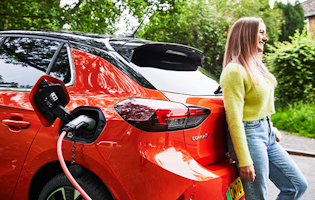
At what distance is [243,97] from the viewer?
1856 mm

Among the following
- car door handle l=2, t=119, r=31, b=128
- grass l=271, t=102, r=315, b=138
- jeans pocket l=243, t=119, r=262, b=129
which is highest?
jeans pocket l=243, t=119, r=262, b=129

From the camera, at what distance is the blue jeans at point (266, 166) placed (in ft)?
6.12

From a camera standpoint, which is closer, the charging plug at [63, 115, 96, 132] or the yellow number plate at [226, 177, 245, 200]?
the charging plug at [63, 115, 96, 132]

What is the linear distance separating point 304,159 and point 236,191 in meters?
3.68

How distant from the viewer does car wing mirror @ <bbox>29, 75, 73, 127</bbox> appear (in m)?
1.71

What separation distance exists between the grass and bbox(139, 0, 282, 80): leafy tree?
249 inches

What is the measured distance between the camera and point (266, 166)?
1.87 meters

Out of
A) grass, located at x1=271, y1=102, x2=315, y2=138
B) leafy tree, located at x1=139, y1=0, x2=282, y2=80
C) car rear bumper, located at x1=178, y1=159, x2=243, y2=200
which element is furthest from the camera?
leafy tree, located at x1=139, y1=0, x2=282, y2=80

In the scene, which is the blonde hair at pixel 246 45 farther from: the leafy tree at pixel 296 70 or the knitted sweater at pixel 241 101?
the leafy tree at pixel 296 70

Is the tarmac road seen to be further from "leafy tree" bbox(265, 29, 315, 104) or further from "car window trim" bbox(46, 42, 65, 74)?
"car window trim" bbox(46, 42, 65, 74)

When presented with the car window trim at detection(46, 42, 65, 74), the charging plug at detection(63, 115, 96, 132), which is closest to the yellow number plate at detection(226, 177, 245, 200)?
the charging plug at detection(63, 115, 96, 132)

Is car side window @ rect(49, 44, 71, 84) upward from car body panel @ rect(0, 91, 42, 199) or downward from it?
upward

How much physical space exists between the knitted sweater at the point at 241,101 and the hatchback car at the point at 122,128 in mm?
126

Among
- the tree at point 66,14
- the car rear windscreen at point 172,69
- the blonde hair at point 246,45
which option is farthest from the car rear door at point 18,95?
the tree at point 66,14
